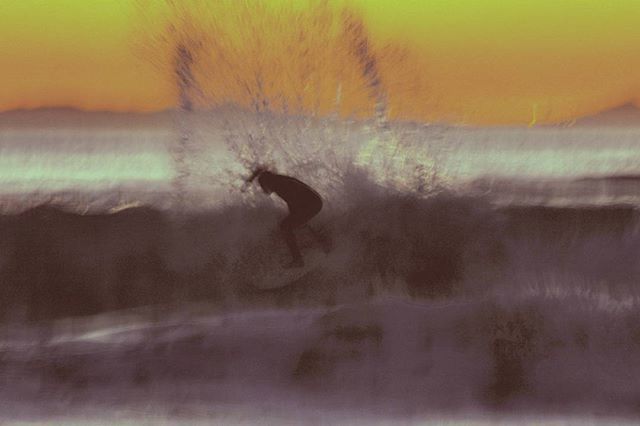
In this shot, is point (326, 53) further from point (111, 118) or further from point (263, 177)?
point (111, 118)

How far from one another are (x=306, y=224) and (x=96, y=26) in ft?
2.43

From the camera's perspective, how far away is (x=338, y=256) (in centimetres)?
211

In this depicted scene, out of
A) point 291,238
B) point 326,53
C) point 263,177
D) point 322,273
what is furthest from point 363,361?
point 326,53

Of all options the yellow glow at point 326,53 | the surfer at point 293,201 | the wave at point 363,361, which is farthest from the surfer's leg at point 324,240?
the yellow glow at point 326,53

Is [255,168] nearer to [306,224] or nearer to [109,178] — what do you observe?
[306,224]

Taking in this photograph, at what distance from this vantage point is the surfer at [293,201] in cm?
210

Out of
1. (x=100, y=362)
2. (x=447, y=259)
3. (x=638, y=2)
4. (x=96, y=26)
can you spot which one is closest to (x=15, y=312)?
(x=100, y=362)

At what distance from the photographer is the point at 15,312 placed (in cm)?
208

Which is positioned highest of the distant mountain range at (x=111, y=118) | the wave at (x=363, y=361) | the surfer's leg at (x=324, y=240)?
the distant mountain range at (x=111, y=118)

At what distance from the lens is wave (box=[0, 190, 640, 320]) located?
6.89ft

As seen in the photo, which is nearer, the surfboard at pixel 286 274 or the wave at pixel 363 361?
the wave at pixel 363 361

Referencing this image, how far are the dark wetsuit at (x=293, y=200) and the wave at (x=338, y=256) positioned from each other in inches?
1.1

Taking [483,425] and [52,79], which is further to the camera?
[52,79]

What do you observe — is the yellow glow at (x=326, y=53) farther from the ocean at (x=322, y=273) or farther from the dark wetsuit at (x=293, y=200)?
the dark wetsuit at (x=293, y=200)
